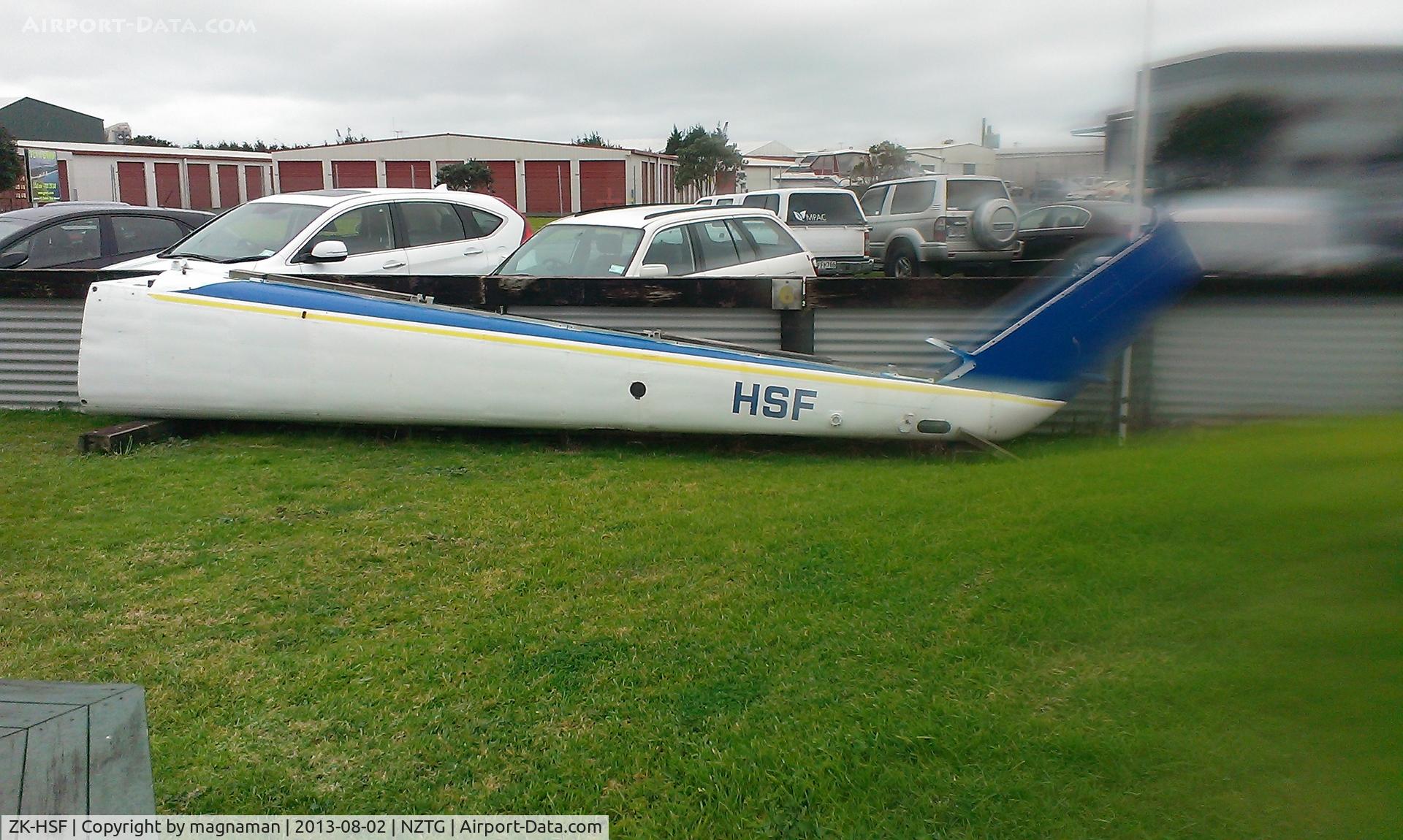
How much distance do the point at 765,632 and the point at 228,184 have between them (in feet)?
178

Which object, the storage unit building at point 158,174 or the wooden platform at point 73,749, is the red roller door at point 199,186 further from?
the wooden platform at point 73,749

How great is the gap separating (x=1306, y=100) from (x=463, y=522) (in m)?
4.08

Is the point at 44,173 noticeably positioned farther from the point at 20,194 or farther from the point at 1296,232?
the point at 1296,232

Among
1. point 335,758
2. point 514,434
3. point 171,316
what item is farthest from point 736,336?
point 335,758

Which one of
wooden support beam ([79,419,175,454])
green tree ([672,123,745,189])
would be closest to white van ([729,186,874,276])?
green tree ([672,123,745,189])

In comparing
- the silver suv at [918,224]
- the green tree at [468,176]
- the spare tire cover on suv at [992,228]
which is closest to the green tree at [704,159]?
the silver suv at [918,224]

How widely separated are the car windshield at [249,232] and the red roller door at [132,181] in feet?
138

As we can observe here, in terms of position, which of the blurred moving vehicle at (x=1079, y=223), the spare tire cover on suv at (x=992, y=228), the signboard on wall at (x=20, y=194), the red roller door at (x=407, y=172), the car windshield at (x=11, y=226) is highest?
the red roller door at (x=407, y=172)

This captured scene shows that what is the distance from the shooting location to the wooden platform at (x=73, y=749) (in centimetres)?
164

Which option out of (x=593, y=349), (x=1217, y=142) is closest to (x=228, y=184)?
(x=593, y=349)

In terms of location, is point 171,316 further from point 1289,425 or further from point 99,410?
point 1289,425

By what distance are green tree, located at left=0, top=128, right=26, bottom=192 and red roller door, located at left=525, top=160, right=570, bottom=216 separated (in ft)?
72.0

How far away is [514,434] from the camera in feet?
19.9

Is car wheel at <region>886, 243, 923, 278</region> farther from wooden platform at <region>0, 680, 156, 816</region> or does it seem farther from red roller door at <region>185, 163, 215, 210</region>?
red roller door at <region>185, 163, 215, 210</region>
